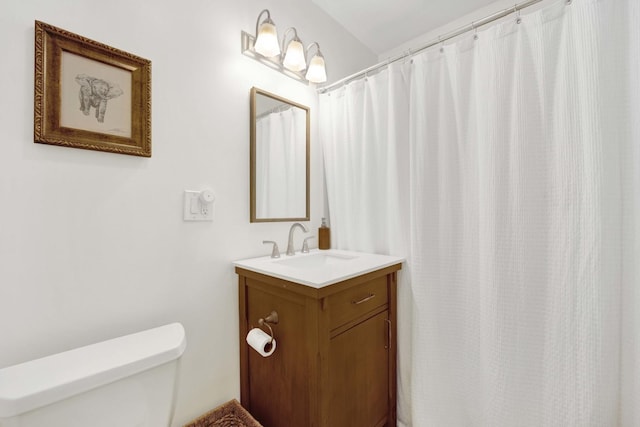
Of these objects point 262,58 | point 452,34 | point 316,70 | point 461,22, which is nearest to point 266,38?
point 262,58

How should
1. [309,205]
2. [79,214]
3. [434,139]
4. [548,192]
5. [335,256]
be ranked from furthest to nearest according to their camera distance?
[309,205] < [335,256] < [434,139] < [548,192] < [79,214]

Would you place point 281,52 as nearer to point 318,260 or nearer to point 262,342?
point 318,260

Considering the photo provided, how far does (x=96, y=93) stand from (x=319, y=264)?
4.10 feet

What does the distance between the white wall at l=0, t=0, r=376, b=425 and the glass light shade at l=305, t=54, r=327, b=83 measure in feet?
0.63

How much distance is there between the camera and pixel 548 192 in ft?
3.39

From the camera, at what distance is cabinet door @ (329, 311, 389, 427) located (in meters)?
1.08

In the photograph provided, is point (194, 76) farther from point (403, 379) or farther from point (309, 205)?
point (403, 379)

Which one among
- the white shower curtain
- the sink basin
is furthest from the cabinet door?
the sink basin

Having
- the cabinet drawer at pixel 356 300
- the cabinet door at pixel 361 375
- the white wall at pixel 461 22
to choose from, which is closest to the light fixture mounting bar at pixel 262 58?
the white wall at pixel 461 22

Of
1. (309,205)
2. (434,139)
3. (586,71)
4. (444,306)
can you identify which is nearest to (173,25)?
(309,205)

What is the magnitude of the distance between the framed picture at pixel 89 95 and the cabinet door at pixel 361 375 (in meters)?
1.12

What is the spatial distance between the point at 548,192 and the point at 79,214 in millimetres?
1715

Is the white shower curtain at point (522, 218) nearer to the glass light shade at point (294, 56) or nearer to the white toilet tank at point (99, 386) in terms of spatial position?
the glass light shade at point (294, 56)

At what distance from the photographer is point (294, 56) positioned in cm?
148
